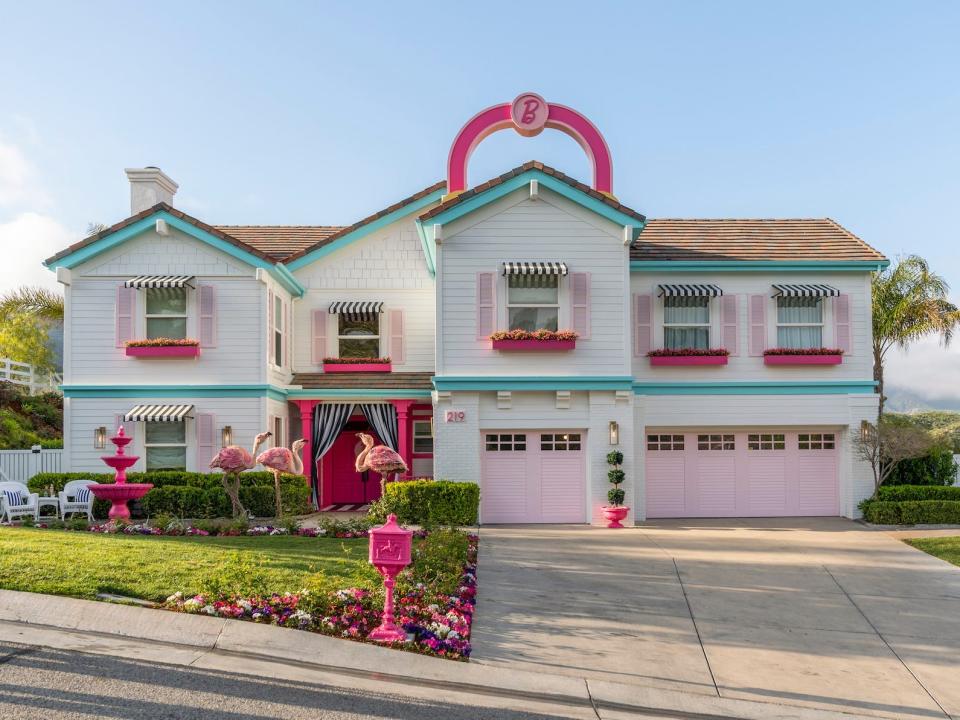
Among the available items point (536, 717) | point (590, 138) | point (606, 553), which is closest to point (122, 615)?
point (536, 717)

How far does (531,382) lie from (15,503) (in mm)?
10390

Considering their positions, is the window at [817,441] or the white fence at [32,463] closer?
the white fence at [32,463]

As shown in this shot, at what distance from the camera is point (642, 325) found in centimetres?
2128

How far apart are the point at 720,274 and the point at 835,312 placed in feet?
9.22

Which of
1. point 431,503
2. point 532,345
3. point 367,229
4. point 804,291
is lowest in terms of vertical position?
point 431,503

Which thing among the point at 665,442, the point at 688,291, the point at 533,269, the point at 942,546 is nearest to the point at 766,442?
the point at 665,442

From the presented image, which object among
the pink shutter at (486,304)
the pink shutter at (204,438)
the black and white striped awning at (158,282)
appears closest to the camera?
the pink shutter at (486,304)

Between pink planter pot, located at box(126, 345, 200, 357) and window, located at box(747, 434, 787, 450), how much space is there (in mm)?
12959

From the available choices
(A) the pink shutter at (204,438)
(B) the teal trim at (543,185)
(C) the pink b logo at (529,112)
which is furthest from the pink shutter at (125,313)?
(C) the pink b logo at (529,112)

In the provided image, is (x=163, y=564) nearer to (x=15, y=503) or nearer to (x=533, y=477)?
(x=15, y=503)

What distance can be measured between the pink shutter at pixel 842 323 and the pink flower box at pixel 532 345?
665 cm

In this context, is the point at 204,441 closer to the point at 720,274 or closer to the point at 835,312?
the point at 720,274

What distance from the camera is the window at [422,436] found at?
78.6ft

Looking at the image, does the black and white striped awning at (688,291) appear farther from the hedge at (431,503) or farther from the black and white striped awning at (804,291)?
the hedge at (431,503)
